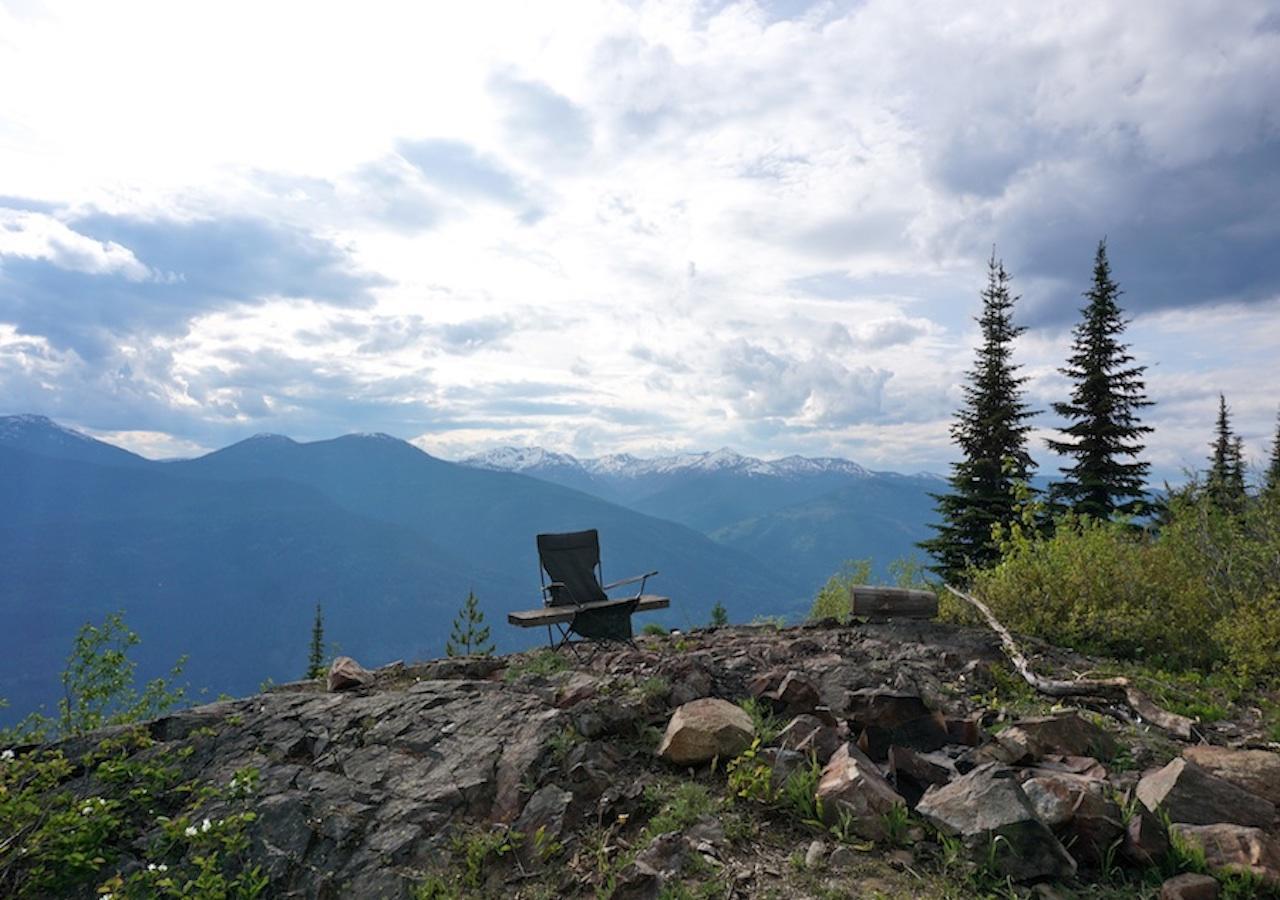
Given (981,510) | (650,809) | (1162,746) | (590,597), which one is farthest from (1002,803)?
(981,510)

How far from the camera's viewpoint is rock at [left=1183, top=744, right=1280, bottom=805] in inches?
155

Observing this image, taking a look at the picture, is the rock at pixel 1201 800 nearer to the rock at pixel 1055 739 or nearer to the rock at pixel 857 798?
the rock at pixel 1055 739

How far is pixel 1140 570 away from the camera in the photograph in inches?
299

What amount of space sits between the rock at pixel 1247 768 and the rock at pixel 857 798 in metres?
1.99

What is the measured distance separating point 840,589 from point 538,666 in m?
7.75

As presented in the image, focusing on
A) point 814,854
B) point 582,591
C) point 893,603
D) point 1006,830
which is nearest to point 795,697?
point 814,854

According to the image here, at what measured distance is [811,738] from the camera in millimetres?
4188

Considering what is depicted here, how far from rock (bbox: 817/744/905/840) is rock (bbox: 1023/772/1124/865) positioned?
67 centimetres

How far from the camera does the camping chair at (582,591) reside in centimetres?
812

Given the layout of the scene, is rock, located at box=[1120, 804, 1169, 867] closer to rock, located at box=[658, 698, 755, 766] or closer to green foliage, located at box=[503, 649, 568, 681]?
rock, located at box=[658, 698, 755, 766]

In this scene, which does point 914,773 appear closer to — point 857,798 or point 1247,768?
point 857,798

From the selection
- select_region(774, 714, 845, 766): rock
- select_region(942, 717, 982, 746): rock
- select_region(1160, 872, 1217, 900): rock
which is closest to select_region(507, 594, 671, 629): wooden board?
select_region(774, 714, 845, 766): rock

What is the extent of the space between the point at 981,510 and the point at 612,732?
1691 centimetres

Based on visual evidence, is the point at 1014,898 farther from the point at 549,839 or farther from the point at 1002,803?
the point at 549,839
